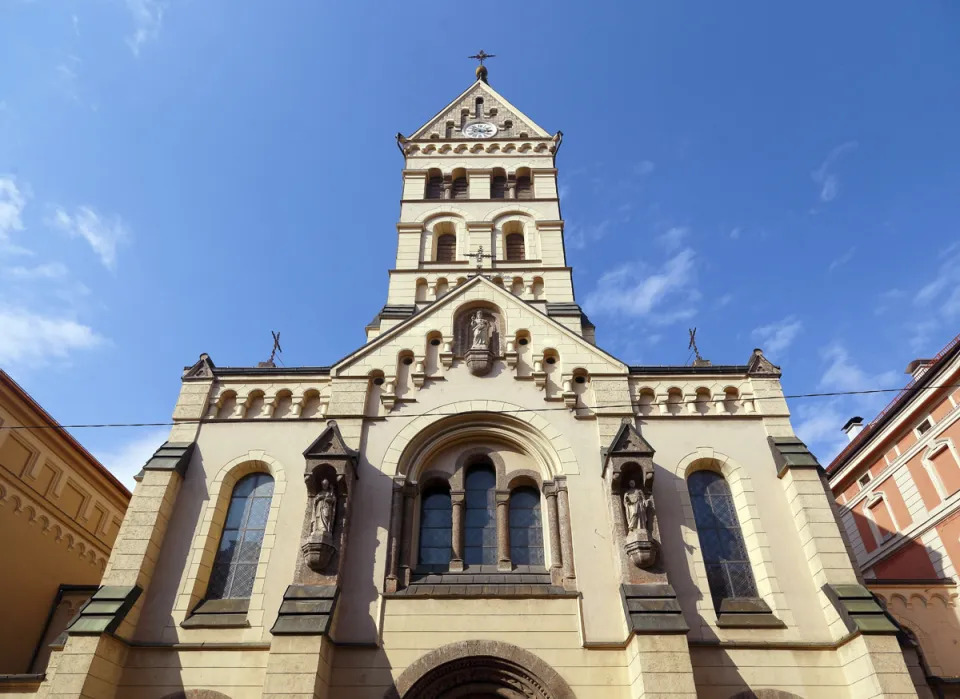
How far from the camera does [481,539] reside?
14.5 meters

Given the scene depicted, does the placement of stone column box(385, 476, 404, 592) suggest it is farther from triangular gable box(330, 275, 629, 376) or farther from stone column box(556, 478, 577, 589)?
triangular gable box(330, 275, 629, 376)

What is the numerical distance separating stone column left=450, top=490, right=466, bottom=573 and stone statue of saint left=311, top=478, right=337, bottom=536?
2.67m

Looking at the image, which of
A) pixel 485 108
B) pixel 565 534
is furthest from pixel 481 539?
pixel 485 108

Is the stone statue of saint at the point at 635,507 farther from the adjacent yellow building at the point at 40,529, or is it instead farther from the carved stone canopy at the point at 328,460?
the adjacent yellow building at the point at 40,529

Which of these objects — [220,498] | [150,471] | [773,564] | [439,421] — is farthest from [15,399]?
[773,564]

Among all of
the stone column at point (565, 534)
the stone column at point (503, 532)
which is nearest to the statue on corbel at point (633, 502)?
the stone column at point (565, 534)

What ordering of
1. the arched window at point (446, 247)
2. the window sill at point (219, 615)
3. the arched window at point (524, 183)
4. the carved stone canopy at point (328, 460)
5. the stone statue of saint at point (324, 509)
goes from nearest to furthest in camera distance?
the window sill at point (219, 615)
the stone statue of saint at point (324, 509)
the carved stone canopy at point (328, 460)
the arched window at point (446, 247)
the arched window at point (524, 183)

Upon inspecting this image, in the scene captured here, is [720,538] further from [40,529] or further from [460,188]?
[40,529]

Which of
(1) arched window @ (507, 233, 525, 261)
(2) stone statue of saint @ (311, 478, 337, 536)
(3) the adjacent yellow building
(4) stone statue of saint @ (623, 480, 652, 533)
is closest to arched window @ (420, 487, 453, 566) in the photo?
(2) stone statue of saint @ (311, 478, 337, 536)

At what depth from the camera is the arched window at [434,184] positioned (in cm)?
2475

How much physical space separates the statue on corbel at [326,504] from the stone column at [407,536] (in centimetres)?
125

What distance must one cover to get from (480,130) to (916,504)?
72.9ft

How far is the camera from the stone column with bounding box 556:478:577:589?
523 inches

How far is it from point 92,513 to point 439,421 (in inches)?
563
